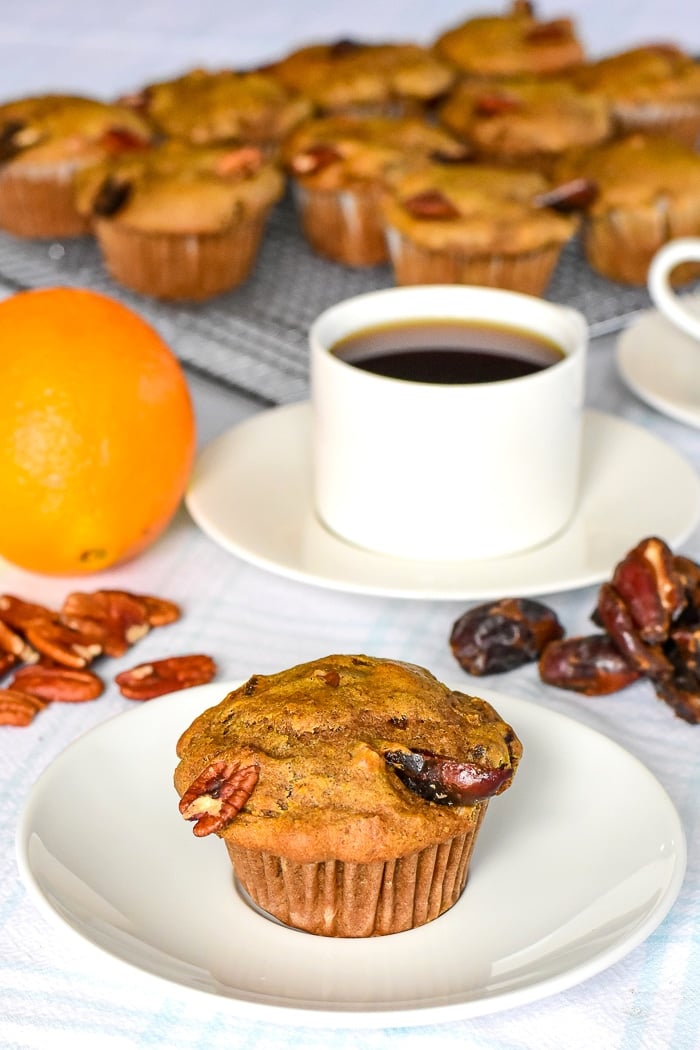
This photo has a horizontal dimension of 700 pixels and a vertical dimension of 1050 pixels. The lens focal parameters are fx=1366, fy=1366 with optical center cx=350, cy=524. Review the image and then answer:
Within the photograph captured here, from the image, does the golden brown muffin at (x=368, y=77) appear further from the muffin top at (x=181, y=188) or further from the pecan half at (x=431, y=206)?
the pecan half at (x=431, y=206)

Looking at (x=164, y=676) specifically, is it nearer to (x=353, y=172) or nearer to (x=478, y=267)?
(x=478, y=267)

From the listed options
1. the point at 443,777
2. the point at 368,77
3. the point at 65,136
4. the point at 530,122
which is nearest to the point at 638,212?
the point at 530,122

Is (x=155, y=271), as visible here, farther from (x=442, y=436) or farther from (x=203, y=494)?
(x=442, y=436)

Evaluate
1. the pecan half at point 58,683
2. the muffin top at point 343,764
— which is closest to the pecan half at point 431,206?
the pecan half at point 58,683

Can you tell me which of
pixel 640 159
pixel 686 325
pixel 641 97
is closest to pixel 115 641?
pixel 686 325

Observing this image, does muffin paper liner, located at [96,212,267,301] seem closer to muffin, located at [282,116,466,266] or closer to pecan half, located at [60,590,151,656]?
muffin, located at [282,116,466,266]

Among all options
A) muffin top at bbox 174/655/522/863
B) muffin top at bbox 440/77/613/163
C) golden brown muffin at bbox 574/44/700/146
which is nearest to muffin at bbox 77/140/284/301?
muffin top at bbox 440/77/613/163
